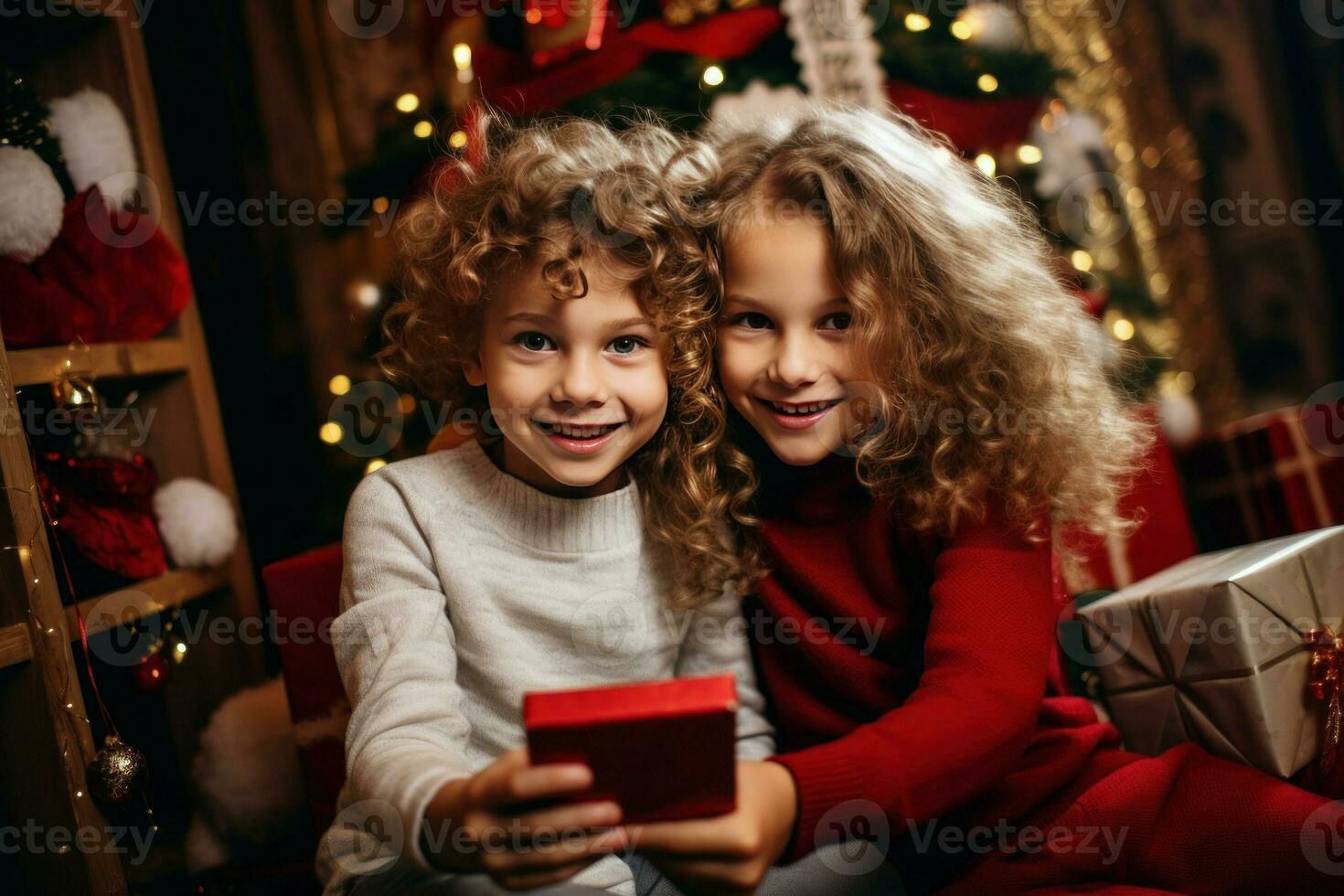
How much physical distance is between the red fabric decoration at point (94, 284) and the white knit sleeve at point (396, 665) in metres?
0.63

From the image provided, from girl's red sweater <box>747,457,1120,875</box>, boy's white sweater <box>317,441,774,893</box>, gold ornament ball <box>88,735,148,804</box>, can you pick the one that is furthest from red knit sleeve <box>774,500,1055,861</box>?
gold ornament ball <box>88,735,148,804</box>

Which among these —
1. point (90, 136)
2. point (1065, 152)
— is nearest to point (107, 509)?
point (90, 136)

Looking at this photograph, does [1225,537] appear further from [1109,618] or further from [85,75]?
[85,75]

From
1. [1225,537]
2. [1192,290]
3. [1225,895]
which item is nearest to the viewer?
[1225,895]

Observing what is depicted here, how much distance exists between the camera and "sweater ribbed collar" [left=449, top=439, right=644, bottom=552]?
1021 millimetres

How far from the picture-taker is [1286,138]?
2379 mm

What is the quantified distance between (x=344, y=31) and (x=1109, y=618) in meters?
2.10

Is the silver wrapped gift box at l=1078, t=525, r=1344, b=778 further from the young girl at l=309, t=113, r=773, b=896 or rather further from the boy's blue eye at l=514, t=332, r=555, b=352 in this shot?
the boy's blue eye at l=514, t=332, r=555, b=352

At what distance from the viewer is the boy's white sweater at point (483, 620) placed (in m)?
0.87

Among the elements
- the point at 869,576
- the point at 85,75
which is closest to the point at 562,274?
the point at 869,576

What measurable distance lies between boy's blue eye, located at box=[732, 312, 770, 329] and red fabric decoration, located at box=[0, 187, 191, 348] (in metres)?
0.95

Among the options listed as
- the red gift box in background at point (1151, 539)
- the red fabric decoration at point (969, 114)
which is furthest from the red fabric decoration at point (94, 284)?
the red gift box in background at point (1151, 539)

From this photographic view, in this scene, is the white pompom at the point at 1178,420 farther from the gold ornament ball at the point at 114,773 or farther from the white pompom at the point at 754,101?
the gold ornament ball at the point at 114,773

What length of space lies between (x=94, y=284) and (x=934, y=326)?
1.14 m
